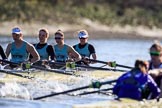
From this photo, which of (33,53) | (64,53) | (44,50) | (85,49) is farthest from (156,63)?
(85,49)

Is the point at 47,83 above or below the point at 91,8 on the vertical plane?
below

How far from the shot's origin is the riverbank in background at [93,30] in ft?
169

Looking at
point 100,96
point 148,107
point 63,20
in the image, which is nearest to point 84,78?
point 100,96

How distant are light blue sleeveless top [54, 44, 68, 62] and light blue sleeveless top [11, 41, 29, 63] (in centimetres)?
141

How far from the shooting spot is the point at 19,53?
60.5ft

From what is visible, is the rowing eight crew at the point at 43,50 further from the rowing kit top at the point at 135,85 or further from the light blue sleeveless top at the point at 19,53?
the rowing kit top at the point at 135,85

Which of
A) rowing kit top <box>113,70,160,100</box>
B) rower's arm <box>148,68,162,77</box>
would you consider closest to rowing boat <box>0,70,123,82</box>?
rower's arm <box>148,68,162,77</box>

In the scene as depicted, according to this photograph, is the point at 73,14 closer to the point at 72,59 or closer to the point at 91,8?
the point at 91,8

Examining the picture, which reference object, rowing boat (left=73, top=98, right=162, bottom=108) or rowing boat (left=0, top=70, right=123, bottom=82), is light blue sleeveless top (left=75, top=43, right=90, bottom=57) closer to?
rowing boat (left=0, top=70, right=123, bottom=82)

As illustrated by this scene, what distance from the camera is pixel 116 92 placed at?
12.9m

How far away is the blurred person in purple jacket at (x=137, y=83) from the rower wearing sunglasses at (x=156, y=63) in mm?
520

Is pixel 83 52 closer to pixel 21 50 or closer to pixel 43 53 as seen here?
pixel 43 53

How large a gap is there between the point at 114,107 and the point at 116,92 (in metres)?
0.85

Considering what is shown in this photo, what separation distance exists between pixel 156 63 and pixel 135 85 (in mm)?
1257
